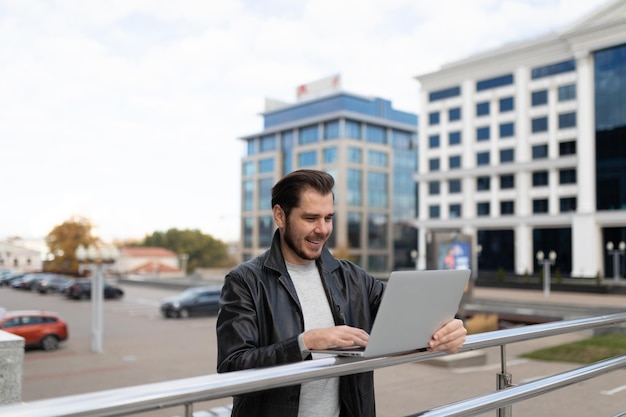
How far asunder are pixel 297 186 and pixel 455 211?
56.3 metres

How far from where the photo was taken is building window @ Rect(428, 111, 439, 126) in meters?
58.0

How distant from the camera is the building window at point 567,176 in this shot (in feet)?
160

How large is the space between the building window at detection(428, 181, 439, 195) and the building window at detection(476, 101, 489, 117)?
7926mm

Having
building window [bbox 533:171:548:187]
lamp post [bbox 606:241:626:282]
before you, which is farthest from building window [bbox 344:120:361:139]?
lamp post [bbox 606:241:626:282]

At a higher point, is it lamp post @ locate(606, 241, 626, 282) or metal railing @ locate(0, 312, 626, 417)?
metal railing @ locate(0, 312, 626, 417)

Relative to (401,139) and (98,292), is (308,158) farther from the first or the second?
(98,292)

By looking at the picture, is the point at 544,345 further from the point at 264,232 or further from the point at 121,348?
the point at 264,232

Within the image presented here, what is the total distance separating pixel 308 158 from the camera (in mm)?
74312

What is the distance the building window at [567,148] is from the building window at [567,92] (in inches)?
146

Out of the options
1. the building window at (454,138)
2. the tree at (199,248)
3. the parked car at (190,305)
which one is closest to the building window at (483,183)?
the building window at (454,138)

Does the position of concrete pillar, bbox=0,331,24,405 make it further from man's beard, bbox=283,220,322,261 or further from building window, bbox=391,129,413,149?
building window, bbox=391,129,413,149

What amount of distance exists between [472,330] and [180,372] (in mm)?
11150

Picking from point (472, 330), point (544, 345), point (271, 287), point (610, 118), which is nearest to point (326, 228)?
point (271, 287)

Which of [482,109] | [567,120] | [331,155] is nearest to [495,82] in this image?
[482,109]
